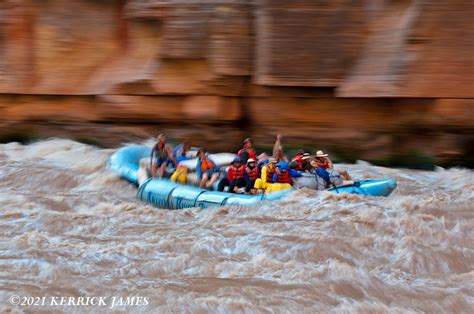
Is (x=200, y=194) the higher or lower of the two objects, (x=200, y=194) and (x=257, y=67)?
the lower

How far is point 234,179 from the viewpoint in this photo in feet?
24.0

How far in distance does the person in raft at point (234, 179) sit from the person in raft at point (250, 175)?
0.05 meters

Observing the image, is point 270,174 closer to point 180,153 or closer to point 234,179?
point 234,179

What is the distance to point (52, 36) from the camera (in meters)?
11.2

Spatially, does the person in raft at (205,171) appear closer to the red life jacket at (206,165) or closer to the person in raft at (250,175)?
A: the red life jacket at (206,165)

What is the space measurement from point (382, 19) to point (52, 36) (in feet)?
17.6

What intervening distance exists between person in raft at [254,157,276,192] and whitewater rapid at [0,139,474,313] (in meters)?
0.41

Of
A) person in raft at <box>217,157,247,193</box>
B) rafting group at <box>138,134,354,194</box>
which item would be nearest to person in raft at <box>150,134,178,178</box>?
rafting group at <box>138,134,354,194</box>

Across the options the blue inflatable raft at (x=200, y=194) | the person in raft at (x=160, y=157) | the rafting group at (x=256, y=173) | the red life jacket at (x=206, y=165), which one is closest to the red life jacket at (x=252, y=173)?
the rafting group at (x=256, y=173)

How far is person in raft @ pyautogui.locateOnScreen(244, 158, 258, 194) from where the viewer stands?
23.6ft

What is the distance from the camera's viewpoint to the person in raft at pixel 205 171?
7.57m

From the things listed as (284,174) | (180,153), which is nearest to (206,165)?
(180,153)

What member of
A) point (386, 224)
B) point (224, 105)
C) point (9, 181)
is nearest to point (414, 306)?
point (386, 224)

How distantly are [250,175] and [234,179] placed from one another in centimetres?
18
